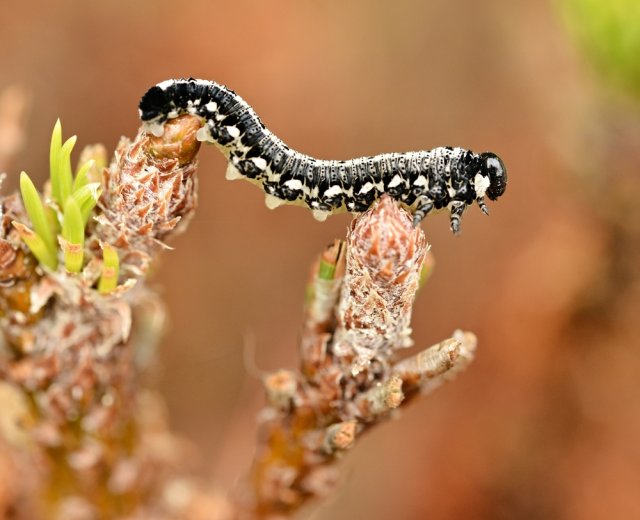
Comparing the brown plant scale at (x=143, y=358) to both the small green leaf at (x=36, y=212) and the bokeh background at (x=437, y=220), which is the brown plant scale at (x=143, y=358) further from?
the bokeh background at (x=437, y=220)

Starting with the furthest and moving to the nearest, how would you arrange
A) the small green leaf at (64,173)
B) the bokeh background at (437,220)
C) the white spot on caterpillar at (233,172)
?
1. the bokeh background at (437,220)
2. the white spot on caterpillar at (233,172)
3. the small green leaf at (64,173)

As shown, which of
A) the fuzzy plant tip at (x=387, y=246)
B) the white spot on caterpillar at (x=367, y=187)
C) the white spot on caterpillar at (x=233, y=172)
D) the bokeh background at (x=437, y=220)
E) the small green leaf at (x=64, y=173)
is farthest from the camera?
the bokeh background at (x=437, y=220)

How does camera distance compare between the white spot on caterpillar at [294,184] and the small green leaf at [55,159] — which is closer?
the small green leaf at [55,159]

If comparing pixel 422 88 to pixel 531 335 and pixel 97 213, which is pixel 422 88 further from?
pixel 97 213

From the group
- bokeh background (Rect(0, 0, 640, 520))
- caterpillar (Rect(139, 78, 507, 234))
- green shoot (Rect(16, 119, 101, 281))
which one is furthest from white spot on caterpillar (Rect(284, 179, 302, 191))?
bokeh background (Rect(0, 0, 640, 520))

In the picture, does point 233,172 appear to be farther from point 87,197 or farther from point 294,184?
point 87,197

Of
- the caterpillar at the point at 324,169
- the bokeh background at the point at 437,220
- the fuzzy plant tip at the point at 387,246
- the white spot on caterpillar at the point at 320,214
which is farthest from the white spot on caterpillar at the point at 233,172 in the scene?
the bokeh background at the point at 437,220

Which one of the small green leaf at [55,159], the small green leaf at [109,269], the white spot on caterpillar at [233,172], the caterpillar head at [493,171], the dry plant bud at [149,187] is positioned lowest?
the small green leaf at [109,269]

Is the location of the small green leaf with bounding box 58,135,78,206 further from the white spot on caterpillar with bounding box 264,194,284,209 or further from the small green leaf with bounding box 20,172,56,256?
the white spot on caterpillar with bounding box 264,194,284,209
